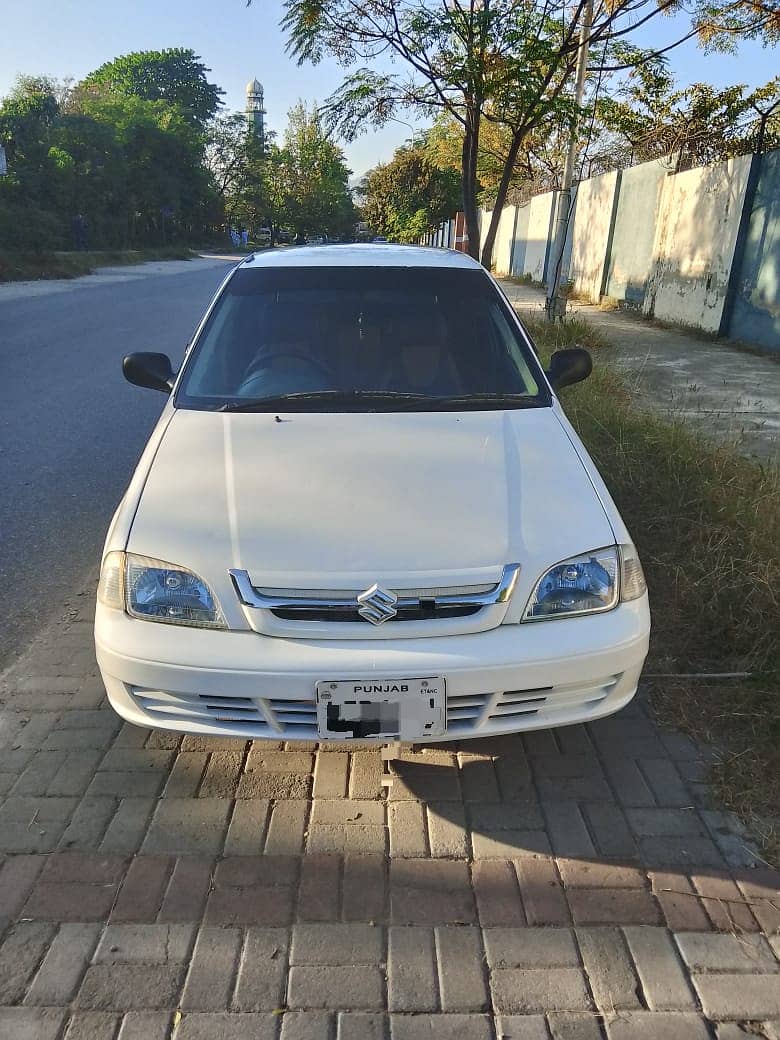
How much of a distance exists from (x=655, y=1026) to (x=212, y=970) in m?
1.08

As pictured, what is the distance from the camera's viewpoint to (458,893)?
2.21 metres

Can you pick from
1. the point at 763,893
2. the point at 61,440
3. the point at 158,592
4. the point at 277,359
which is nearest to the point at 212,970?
the point at 158,592

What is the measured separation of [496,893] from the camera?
2217mm

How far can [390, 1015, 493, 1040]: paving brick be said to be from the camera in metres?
1.80

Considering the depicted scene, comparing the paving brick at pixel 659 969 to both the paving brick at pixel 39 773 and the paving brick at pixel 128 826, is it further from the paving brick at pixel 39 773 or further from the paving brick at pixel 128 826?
the paving brick at pixel 39 773

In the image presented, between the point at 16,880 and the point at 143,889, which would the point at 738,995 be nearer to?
the point at 143,889

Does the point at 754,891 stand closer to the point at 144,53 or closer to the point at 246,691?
the point at 246,691

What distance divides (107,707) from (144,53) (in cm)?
10179

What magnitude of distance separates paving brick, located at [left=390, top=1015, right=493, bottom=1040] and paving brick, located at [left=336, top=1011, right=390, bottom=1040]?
0.02 meters

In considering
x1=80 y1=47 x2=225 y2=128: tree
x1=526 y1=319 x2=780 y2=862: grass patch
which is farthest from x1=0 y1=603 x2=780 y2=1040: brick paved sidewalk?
x1=80 y1=47 x2=225 y2=128: tree

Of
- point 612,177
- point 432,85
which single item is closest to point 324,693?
point 432,85

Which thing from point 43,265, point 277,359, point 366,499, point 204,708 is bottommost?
point 43,265

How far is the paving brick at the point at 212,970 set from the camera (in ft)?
Result: 6.17

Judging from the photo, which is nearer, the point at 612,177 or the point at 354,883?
the point at 354,883
